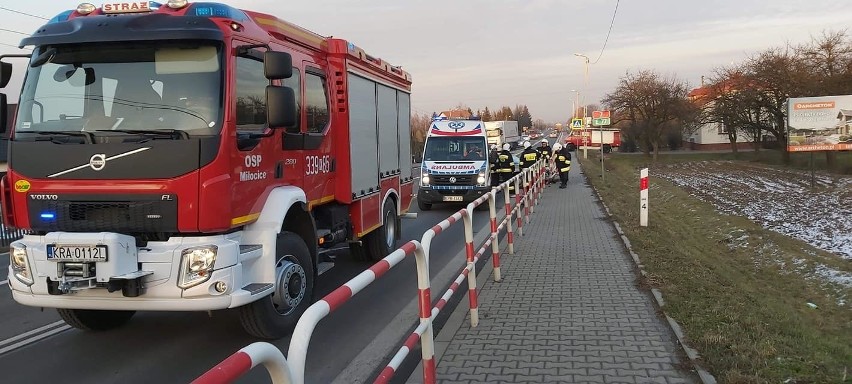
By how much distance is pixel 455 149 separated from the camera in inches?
690

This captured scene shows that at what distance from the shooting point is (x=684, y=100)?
4612 cm

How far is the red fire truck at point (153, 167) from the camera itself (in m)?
4.71

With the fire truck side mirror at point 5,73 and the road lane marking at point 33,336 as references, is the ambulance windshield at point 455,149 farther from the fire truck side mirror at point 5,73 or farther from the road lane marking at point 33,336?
the fire truck side mirror at point 5,73

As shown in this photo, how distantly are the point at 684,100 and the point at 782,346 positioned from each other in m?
45.3

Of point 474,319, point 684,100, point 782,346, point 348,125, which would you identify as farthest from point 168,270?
point 684,100

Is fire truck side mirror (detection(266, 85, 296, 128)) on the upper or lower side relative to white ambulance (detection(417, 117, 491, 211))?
upper

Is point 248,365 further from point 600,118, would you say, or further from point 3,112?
point 600,118

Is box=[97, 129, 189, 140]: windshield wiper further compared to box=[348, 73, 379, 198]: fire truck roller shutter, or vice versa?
box=[348, 73, 379, 198]: fire truck roller shutter

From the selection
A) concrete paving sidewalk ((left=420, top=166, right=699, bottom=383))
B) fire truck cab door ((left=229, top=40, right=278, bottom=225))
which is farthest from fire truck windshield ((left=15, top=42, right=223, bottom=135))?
concrete paving sidewalk ((left=420, top=166, right=699, bottom=383))

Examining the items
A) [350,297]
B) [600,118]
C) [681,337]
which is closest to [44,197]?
[350,297]

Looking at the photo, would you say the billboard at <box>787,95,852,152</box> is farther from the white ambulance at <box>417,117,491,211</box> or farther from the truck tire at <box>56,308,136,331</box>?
the truck tire at <box>56,308,136,331</box>

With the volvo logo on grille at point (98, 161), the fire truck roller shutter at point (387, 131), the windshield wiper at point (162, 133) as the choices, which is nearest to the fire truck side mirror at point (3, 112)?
the volvo logo on grille at point (98, 161)

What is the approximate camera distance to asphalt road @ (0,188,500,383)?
4.87 metres

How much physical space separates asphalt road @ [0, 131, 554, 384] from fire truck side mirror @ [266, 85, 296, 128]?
6.51 ft
